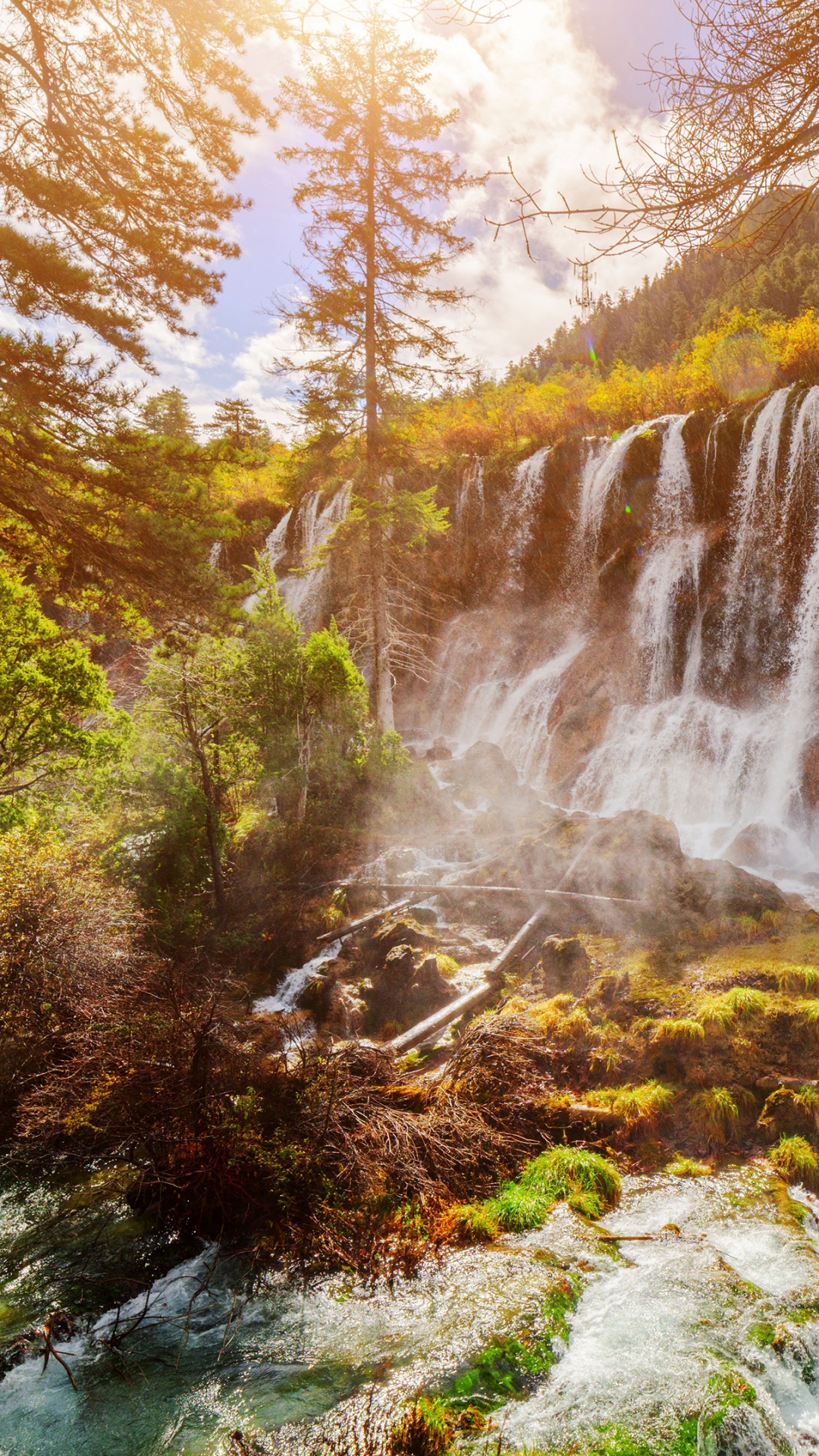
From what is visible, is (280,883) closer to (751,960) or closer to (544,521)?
(751,960)

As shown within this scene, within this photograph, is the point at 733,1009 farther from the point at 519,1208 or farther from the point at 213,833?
the point at 213,833

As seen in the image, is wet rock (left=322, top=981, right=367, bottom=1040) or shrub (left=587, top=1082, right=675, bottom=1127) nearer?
shrub (left=587, top=1082, right=675, bottom=1127)

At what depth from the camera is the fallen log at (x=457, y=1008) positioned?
273 inches

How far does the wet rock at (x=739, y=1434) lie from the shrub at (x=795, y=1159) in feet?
A: 6.66

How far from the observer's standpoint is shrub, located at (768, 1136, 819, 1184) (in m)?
4.90

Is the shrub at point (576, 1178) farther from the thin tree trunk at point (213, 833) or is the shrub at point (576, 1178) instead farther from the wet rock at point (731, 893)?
the thin tree trunk at point (213, 833)

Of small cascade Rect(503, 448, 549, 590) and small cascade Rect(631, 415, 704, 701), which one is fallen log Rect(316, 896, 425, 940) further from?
small cascade Rect(503, 448, 549, 590)

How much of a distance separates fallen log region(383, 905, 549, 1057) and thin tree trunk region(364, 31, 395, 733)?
6.63 metres

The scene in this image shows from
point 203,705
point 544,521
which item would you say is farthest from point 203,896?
point 544,521

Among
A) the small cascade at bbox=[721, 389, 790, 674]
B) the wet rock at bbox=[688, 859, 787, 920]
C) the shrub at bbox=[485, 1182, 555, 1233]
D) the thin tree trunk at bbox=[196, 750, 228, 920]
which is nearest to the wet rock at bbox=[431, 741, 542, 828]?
the wet rock at bbox=[688, 859, 787, 920]

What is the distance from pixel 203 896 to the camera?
37.8ft

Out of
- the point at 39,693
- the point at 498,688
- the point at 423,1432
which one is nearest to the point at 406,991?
the point at 423,1432

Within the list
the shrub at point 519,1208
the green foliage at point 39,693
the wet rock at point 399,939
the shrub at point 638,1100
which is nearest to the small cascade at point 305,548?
the green foliage at point 39,693

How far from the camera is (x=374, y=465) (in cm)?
1530
